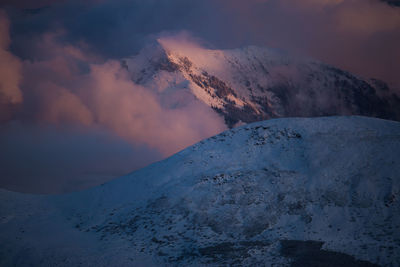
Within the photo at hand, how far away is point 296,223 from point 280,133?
14.0 meters

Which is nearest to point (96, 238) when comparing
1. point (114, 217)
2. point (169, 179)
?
point (114, 217)

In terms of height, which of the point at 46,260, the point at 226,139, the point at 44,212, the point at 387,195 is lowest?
the point at 387,195

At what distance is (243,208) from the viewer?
29875 mm

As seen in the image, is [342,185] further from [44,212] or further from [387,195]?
[44,212]

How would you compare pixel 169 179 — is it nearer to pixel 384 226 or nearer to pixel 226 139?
pixel 226 139

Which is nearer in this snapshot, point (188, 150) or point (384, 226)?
point (384, 226)

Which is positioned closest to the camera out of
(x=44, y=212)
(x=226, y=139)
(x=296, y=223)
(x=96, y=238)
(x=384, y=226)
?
(x=384, y=226)

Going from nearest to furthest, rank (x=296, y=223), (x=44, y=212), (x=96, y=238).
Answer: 1. (x=296, y=223)
2. (x=96, y=238)
3. (x=44, y=212)

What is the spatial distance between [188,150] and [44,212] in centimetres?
1835

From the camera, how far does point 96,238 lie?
2942 centimetres

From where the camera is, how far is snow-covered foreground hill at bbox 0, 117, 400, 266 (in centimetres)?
2395

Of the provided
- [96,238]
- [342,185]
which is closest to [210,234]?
[96,238]

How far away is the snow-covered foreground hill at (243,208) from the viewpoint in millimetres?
23953

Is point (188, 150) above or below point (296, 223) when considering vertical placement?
above
